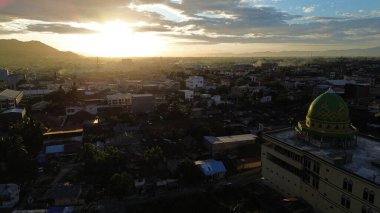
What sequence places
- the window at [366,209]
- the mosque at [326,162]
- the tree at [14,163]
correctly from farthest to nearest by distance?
1. the tree at [14,163]
2. the mosque at [326,162]
3. the window at [366,209]

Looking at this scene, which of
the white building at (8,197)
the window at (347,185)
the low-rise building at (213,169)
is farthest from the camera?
the low-rise building at (213,169)

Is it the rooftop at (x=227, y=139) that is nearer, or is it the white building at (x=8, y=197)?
the white building at (x=8, y=197)

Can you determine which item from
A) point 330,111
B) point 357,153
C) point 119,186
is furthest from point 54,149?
point 357,153

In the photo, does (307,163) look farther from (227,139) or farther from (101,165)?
(101,165)

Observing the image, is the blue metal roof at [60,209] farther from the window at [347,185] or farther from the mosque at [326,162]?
the window at [347,185]

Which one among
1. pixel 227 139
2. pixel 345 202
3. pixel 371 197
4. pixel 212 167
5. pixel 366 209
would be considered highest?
pixel 371 197

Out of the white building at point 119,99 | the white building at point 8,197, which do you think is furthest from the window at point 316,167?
the white building at point 119,99

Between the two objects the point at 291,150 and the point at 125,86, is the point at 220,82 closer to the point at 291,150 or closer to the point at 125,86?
the point at 125,86

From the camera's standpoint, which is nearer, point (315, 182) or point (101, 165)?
point (315, 182)

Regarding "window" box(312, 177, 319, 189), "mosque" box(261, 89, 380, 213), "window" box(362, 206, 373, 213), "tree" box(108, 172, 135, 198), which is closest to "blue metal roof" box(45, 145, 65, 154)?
"tree" box(108, 172, 135, 198)
